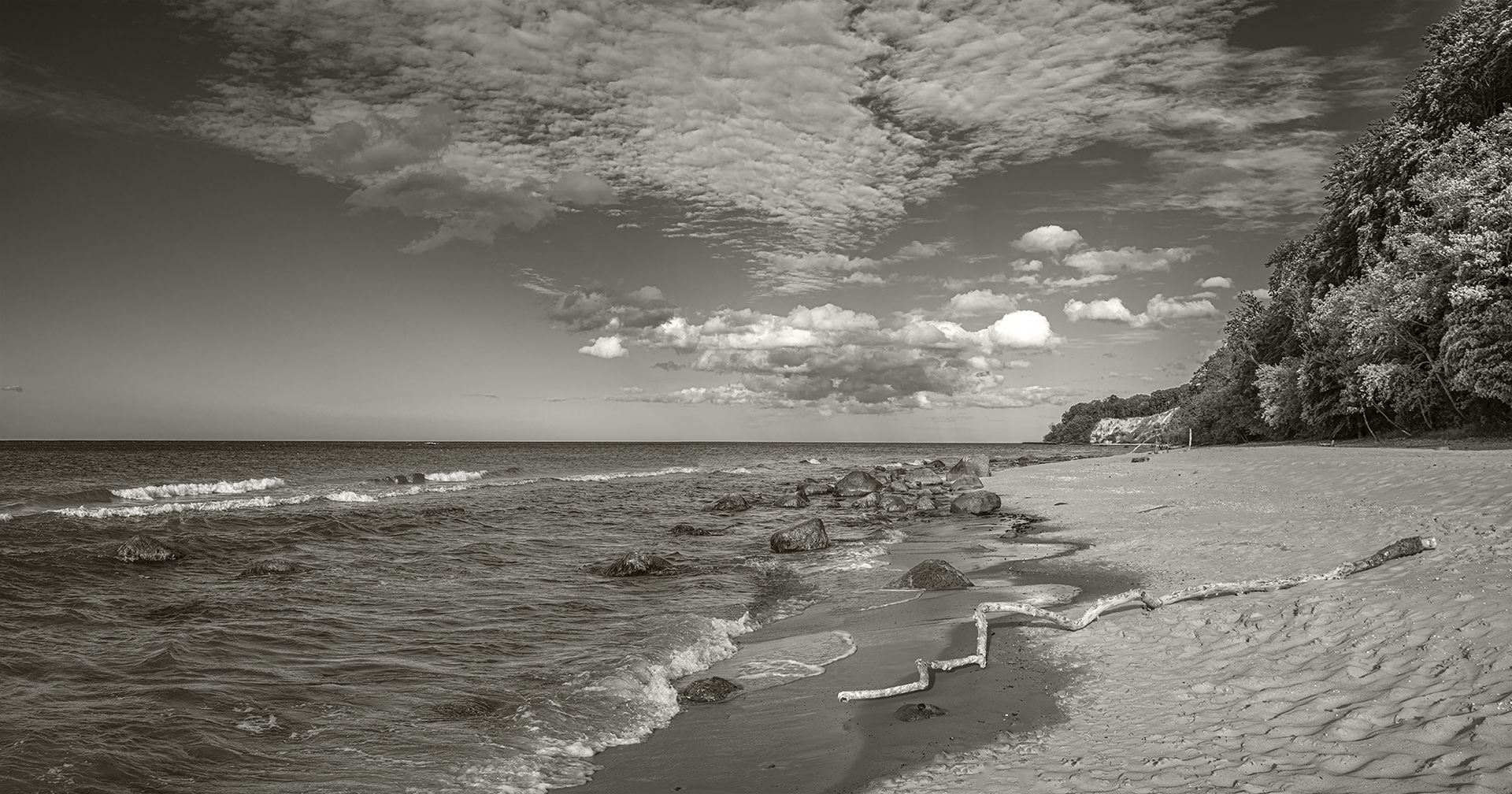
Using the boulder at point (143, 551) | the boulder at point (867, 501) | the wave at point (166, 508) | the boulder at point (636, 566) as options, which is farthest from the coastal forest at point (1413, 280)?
the wave at point (166, 508)

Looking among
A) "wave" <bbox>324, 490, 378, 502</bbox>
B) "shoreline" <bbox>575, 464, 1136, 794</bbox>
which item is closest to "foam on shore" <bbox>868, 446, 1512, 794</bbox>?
"shoreline" <bbox>575, 464, 1136, 794</bbox>

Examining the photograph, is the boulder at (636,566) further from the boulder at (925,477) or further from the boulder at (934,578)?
the boulder at (925,477)

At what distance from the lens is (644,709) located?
8.53 m

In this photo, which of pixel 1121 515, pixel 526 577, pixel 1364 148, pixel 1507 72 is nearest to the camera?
pixel 526 577

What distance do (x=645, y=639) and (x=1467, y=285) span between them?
32057mm

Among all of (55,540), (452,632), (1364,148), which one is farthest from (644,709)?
(1364,148)

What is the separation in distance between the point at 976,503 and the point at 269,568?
22.8 metres

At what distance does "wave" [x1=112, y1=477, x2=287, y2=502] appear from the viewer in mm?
35281

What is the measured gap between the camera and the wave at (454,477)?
168 feet

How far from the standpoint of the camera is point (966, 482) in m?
43.2

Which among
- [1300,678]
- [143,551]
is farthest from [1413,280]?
[143,551]

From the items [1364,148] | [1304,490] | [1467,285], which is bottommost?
[1304,490]

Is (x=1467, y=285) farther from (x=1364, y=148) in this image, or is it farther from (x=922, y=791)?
(x=922, y=791)

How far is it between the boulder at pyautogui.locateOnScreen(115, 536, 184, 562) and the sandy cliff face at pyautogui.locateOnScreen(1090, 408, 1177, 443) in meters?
101
